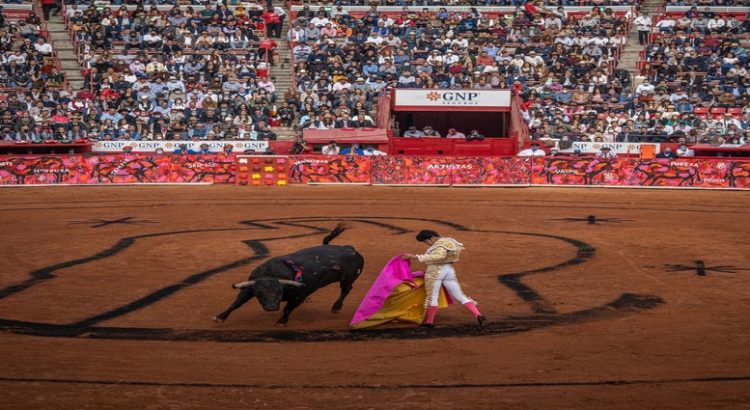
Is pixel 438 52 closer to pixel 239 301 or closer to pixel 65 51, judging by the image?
pixel 65 51

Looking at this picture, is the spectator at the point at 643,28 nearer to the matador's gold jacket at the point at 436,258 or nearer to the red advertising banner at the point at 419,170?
the red advertising banner at the point at 419,170

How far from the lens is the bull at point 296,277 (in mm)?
12164

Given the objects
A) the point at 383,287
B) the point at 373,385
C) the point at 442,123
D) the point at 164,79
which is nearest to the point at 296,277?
the point at 383,287

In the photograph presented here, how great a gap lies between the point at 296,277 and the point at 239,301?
0.80 m

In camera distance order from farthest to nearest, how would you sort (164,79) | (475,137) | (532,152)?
(164,79) → (475,137) → (532,152)

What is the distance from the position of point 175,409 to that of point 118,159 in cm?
2759

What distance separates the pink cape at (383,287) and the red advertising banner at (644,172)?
901 inches

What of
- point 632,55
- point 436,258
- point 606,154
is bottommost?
point 606,154

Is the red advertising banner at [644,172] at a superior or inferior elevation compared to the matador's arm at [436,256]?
inferior

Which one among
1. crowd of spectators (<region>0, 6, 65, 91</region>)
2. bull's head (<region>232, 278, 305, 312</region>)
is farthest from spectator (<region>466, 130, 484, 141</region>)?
bull's head (<region>232, 278, 305, 312</region>)

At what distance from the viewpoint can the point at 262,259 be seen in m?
18.6

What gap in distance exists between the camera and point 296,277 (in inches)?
492

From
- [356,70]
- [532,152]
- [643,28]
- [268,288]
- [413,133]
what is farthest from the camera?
[643,28]

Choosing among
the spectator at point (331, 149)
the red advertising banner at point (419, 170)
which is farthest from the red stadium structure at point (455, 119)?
the red advertising banner at point (419, 170)
